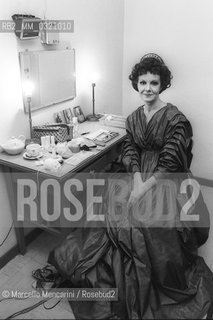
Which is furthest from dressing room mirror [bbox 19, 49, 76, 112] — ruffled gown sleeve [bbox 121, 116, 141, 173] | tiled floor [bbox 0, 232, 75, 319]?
tiled floor [bbox 0, 232, 75, 319]

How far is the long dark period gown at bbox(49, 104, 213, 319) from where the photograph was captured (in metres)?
1.48

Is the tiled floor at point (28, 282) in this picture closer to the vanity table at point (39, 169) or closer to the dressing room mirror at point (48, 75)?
the vanity table at point (39, 169)

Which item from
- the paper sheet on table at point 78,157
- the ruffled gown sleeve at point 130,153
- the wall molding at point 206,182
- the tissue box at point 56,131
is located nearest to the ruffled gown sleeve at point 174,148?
the ruffled gown sleeve at point 130,153

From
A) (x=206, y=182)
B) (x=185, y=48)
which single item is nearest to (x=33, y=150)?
(x=185, y=48)

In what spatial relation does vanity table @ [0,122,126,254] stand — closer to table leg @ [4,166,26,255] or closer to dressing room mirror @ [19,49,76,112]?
table leg @ [4,166,26,255]

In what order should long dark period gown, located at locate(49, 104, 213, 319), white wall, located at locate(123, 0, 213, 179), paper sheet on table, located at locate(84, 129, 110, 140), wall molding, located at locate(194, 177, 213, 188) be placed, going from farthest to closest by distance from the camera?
wall molding, located at locate(194, 177, 213, 188) < white wall, located at locate(123, 0, 213, 179) < paper sheet on table, located at locate(84, 129, 110, 140) < long dark period gown, located at locate(49, 104, 213, 319)

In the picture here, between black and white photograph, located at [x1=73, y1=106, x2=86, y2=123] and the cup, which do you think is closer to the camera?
the cup

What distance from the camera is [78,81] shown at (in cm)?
224

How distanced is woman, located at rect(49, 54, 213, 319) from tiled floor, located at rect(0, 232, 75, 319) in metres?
0.11

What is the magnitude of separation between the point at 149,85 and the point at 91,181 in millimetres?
748

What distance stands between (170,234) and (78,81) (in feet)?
4.46

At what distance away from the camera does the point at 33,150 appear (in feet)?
5.48

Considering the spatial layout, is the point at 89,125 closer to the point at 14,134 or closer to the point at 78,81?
the point at 78,81

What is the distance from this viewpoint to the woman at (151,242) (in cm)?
150
